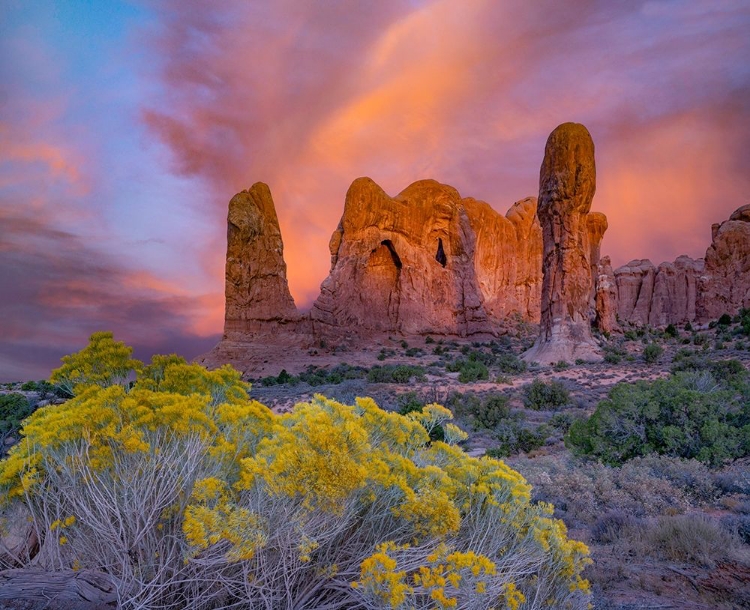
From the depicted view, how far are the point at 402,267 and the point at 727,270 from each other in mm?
43124

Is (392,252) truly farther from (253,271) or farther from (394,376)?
(394,376)

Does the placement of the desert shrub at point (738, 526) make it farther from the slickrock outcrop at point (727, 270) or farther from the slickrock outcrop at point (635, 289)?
the slickrock outcrop at point (635, 289)

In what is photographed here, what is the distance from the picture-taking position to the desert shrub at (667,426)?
28.3 ft

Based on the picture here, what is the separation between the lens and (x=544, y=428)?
→ 1359cm

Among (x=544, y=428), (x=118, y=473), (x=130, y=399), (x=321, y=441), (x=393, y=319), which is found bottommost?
(x=544, y=428)

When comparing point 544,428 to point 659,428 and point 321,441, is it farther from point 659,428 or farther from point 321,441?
point 321,441

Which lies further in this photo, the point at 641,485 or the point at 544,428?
the point at 544,428

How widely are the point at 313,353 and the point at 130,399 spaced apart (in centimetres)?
3908

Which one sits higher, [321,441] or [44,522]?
[321,441]

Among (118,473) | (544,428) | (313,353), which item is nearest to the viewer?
(118,473)

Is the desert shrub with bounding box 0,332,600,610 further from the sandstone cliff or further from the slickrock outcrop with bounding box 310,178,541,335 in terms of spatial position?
the sandstone cliff

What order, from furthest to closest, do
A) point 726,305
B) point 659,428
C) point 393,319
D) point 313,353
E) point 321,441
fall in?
point 726,305 → point 393,319 → point 313,353 → point 659,428 → point 321,441

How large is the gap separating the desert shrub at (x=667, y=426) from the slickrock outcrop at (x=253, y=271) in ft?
122

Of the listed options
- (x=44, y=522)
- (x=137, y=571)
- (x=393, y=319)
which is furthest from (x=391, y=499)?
(x=393, y=319)
